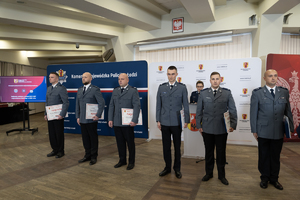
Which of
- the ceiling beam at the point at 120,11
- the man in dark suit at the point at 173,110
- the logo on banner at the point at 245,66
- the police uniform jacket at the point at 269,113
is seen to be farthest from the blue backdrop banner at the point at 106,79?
the police uniform jacket at the point at 269,113

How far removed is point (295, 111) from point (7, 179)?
20.8ft

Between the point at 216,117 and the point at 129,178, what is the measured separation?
160 centimetres

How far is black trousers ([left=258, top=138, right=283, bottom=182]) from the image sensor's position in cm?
274

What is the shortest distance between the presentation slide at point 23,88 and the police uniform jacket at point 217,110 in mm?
5103

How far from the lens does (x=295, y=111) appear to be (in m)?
5.23

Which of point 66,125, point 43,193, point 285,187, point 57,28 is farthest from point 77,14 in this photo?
point 285,187

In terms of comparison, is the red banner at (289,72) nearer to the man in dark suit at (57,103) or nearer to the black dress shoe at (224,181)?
the black dress shoe at (224,181)

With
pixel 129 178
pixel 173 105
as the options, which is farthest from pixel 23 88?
pixel 173 105

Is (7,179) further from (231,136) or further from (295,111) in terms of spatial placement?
(295,111)

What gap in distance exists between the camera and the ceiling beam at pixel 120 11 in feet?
15.1

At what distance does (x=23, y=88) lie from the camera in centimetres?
623

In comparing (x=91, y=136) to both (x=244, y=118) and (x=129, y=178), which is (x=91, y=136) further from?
(x=244, y=118)

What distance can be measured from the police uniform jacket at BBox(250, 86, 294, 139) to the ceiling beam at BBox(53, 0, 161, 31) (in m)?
3.91

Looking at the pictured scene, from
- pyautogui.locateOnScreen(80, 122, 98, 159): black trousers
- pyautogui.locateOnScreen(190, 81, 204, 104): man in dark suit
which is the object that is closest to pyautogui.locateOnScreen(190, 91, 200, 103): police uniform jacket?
pyautogui.locateOnScreen(190, 81, 204, 104): man in dark suit
